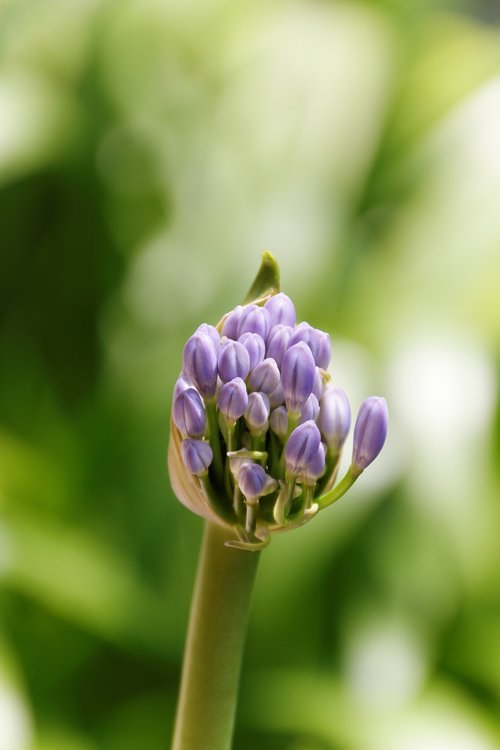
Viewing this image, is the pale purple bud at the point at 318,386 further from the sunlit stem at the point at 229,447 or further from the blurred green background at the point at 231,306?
the blurred green background at the point at 231,306

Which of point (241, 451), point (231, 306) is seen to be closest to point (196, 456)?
point (241, 451)

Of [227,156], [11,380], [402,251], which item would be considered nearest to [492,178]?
[402,251]

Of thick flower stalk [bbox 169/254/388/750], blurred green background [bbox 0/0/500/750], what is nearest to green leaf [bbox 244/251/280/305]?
thick flower stalk [bbox 169/254/388/750]

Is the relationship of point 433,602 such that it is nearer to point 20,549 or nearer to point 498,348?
point 498,348

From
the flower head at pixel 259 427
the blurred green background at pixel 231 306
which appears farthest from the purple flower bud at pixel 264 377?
the blurred green background at pixel 231 306

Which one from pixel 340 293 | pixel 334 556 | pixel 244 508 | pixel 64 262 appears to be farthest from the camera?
pixel 64 262

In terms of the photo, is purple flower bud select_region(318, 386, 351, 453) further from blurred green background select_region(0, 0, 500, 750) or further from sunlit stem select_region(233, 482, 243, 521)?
blurred green background select_region(0, 0, 500, 750)

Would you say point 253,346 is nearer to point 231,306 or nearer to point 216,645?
point 216,645
